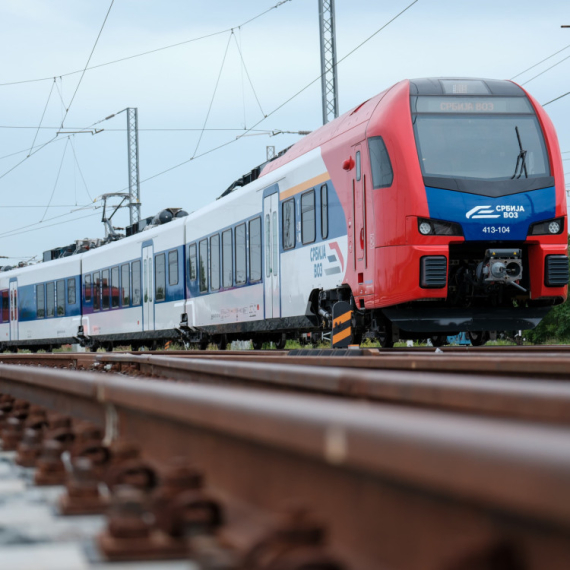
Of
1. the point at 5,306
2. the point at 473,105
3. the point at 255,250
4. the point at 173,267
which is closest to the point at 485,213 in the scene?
the point at 473,105

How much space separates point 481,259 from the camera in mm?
11195

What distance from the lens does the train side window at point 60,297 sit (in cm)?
2838

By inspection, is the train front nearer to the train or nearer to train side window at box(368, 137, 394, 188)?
the train

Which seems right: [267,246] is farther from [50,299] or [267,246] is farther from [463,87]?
[50,299]

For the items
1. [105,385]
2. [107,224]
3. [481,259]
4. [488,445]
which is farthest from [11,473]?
[107,224]

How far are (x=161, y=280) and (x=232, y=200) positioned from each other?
482 centimetres

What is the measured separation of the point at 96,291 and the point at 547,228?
17004 millimetres

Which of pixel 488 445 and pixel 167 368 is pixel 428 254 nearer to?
pixel 167 368

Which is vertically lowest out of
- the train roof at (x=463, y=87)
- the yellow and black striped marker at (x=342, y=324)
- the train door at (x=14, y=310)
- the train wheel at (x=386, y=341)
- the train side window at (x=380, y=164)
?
the train wheel at (x=386, y=341)

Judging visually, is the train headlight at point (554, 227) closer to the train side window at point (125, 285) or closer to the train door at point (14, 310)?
the train side window at point (125, 285)

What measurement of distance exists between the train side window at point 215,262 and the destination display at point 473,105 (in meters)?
7.18

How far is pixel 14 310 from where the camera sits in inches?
1266

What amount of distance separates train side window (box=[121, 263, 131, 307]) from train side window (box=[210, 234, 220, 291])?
590 cm

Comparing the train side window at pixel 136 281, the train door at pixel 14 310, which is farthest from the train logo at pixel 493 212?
the train door at pixel 14 310
